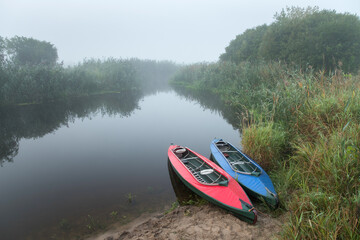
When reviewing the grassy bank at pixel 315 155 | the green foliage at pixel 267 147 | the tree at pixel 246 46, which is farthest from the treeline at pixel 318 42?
the green foliage at pixel 267 147

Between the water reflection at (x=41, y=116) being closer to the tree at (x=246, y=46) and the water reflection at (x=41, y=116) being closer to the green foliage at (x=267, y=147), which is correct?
the green foliage at (x=267, y=147)

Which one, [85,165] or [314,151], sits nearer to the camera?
[314,151]

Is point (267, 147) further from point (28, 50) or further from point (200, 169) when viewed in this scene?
point (28, 50)

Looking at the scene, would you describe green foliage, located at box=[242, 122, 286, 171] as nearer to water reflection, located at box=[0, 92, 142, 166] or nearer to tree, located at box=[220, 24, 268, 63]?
water reflection, located at box=[0, 92, 142, 166]

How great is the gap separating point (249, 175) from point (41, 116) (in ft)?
38.7

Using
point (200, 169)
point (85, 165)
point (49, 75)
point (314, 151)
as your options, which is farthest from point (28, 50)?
point (314, 151)

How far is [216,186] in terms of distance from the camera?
3611mm

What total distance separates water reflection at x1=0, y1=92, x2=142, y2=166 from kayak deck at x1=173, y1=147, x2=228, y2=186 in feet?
18.1

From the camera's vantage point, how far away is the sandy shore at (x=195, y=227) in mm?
2814

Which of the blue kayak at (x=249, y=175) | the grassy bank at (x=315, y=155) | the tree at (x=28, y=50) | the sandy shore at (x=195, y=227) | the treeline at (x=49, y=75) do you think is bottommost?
the sandy shore at (x=195, y=227)

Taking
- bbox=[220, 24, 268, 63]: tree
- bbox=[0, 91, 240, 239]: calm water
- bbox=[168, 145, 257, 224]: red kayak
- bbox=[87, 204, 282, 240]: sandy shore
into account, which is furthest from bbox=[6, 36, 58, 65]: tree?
bbox=[87, 204, 282, 240]: sandy shore

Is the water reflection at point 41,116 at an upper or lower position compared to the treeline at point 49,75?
lower

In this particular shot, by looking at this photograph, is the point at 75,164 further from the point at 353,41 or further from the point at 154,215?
the point at 353,41

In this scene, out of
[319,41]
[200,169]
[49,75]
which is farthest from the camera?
[49,75]
